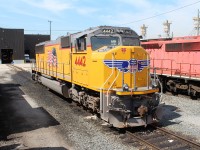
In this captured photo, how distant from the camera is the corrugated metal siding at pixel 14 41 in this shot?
203 ft

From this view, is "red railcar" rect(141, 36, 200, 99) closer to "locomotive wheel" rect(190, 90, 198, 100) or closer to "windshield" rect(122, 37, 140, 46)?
"locomotive wheel" rect(190, 90, 198, 100)

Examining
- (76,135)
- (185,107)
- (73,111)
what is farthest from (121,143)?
(185,107)

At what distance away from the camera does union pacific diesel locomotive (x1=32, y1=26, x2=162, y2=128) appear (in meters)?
9.54

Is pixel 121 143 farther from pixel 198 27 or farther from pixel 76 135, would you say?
pixel 198 27

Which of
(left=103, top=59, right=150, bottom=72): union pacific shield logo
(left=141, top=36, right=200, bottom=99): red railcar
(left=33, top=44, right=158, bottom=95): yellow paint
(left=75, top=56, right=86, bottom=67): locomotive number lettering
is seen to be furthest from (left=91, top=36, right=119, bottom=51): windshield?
(left=141, top=36, right=200, bottom=99): red railcar

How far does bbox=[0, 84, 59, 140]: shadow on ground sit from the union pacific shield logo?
3.14 m

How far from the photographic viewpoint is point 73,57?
12.9 metres

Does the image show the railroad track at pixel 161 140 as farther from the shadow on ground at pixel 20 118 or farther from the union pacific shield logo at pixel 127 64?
the shadow on ground at pixel 20 118

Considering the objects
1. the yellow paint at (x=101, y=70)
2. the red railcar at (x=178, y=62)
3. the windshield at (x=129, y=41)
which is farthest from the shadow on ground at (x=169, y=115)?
the windshield at (x=129, y=41)

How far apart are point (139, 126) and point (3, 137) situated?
4.62 metres

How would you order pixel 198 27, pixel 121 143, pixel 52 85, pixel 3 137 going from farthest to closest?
pixel 198 27 < pixel 52 85 < pixel 3 137 < pixel 121 143

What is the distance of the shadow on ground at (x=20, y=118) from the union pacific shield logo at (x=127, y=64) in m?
3.14

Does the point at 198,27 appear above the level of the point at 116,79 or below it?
above

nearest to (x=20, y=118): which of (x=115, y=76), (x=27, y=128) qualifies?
(x=27, y=128)
